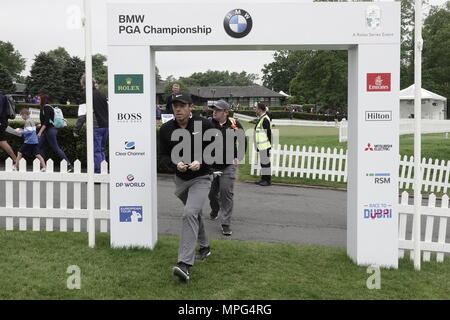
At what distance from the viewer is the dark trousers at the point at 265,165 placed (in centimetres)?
1255

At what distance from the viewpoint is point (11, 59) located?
10994 cm

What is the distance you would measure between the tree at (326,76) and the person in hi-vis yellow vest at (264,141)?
1953 inches

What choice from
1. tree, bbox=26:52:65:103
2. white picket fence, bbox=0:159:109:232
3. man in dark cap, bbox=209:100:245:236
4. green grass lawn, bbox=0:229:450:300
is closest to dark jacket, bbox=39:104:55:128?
white picket fence, bbox=0:159:109:232

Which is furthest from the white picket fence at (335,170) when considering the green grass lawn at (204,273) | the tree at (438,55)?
the tree at (438,55)

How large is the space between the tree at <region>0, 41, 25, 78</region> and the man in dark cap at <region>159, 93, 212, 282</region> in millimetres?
111224

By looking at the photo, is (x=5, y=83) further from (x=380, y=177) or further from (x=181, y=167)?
(x=380, y=177)

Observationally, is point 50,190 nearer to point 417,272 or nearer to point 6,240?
point 6,240

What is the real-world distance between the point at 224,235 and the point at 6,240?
3144 mm

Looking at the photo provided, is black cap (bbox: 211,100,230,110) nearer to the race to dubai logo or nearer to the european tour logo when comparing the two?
the european tour logo

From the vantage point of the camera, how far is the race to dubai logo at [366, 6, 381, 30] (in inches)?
226

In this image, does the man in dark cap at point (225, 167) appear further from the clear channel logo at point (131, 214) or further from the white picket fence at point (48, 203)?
the white picket fence at point (48, 203)

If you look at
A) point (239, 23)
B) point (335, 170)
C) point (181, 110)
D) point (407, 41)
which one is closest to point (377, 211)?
point (181, 110)

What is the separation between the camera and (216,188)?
8.39 metres

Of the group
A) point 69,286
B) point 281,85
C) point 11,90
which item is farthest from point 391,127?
point 281,85
